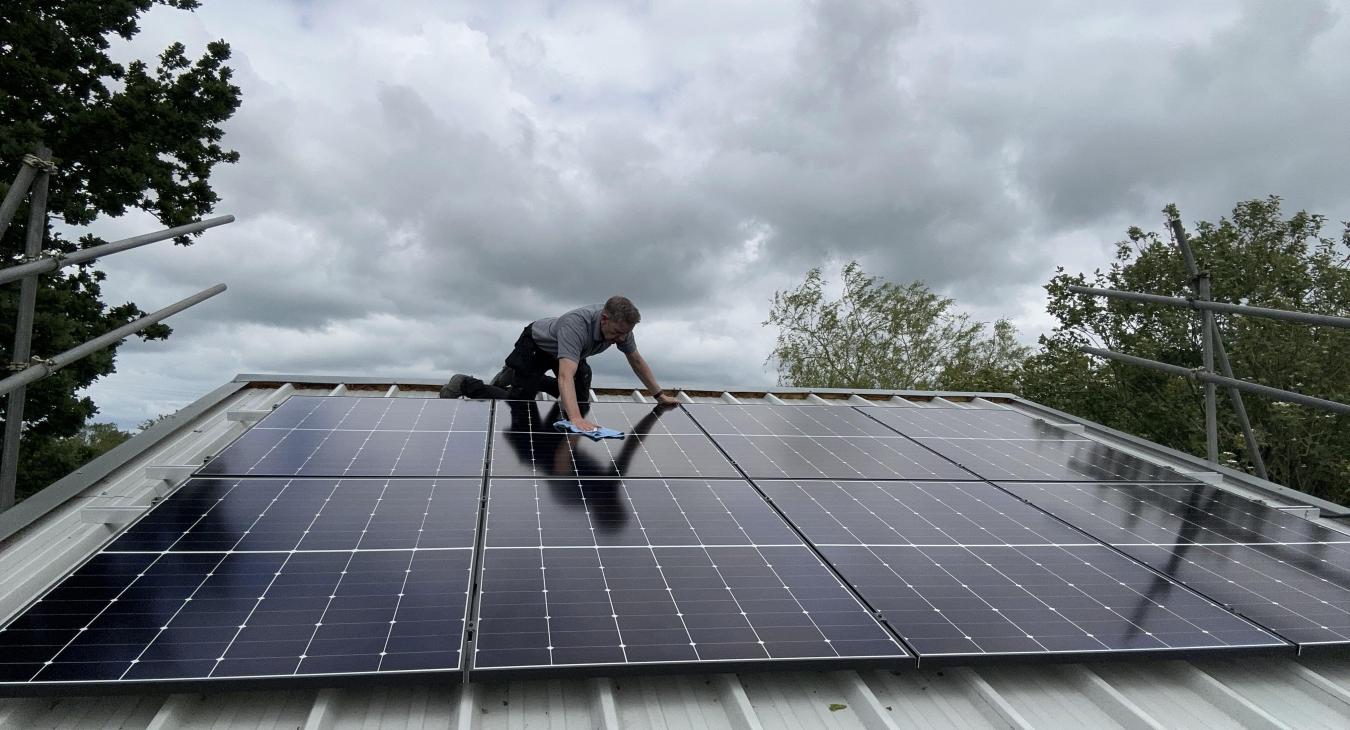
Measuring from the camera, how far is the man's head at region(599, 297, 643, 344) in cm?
891

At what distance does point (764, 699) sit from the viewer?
430cm

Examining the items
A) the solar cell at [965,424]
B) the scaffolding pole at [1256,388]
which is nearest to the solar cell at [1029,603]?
A: the solar cell at [965,424]

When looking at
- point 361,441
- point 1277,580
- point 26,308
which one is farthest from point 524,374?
point 1277,580

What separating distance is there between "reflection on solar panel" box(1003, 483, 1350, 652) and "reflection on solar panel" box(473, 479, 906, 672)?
2772 mm

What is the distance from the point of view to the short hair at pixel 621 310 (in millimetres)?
8898


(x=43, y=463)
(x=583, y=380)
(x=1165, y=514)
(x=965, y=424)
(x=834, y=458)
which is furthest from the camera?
(x=43, y=463)

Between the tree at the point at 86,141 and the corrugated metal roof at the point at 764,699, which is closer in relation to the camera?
the corrugated metal roof at the point at 764,699

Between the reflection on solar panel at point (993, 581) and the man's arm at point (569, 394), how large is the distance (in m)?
2.21

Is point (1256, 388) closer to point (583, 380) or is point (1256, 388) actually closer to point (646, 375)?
point (646, 375)

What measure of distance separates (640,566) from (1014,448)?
5759 mm

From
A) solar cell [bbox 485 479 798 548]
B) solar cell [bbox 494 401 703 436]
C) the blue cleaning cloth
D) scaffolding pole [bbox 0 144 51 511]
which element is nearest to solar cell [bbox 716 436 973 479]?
solar cell [bbox 494 401 703 436]

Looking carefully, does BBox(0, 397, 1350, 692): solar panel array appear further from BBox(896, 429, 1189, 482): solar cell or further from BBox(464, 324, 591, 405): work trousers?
BBox(464, 324, 591, 405): work trousers

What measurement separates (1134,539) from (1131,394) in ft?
→ 95.9

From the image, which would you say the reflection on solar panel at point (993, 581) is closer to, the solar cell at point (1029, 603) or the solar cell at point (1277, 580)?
the solar cell at point (1029, 603)
